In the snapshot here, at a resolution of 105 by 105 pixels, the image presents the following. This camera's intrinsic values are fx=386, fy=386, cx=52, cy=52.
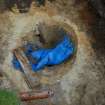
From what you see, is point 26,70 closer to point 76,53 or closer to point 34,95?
point 34,95

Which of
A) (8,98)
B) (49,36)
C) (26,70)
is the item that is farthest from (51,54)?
(8,98)

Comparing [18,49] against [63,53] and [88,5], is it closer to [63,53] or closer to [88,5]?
[63,53]

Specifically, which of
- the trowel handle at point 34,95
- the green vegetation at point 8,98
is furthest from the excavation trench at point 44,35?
the green vegetation at point 8,98

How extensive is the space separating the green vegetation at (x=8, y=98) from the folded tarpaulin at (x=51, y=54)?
100 centimetres

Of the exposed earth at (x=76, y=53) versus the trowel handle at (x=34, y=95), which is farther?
the exposed earth at (x=76, y=53)

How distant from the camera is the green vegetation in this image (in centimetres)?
640

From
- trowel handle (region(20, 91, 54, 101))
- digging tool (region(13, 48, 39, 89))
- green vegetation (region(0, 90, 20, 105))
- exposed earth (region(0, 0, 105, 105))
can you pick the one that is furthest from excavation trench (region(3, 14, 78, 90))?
green vegetation (region(0, 90, 20, 105))

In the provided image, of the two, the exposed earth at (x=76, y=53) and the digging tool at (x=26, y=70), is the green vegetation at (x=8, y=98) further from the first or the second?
the digging tool at (x=26, y=70)

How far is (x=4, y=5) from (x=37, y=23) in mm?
775

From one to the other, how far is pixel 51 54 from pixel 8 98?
1.57m

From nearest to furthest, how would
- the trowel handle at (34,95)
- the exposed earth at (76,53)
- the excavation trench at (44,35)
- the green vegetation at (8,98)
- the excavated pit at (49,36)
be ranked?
the green vegetation at (8,98) → the trowel handle at (34,95) → the exposed earth at (76,53) → the excavation trench at (44,35) → the excavated pit at (49,36)

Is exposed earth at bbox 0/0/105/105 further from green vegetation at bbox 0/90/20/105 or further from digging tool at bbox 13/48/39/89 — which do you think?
green vegetation at bbox 0/90/20/105

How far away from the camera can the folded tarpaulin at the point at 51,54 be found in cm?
758

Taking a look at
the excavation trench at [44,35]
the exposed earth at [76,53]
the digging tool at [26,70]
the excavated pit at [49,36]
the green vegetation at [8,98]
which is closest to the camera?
the green vegetation at [8,98]
